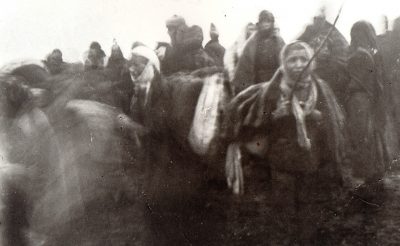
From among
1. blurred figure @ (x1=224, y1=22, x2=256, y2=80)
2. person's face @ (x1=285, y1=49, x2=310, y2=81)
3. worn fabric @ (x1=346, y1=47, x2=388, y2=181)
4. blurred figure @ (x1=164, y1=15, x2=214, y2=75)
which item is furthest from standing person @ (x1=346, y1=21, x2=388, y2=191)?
blurred figure @ (x1=164, y1=15, x2=214, y2=75)

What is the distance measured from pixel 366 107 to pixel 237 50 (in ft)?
5.11

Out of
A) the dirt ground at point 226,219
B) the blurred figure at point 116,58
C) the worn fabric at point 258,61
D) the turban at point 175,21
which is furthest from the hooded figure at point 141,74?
the worn fabric at point 258,61

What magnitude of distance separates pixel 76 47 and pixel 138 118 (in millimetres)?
1221

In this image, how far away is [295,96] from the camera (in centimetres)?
684

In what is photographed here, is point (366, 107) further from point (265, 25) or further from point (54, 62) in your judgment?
point (54, 62)

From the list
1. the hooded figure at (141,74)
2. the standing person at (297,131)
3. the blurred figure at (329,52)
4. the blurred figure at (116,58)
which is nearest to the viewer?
the standing person at (297,131)

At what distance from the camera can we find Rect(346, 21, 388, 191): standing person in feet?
22.0

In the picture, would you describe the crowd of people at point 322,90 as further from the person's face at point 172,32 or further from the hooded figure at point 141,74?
the hooded figure at point 141,74

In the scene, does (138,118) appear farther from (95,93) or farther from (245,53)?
(245,53)

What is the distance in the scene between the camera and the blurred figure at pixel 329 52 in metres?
6.87

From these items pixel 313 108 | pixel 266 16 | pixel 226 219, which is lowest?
pixel 226 219

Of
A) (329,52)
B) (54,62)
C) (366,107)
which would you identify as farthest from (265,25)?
(54,62)

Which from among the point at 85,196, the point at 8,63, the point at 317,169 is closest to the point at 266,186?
the point at 317,169

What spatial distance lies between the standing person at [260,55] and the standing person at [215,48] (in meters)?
0.26
